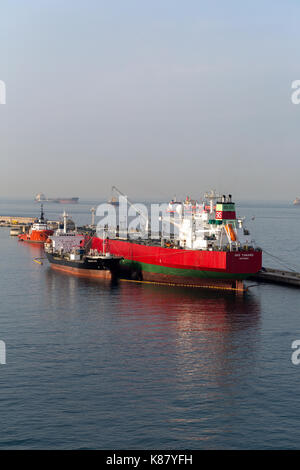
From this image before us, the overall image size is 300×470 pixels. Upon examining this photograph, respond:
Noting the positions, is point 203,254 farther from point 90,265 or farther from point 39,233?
point 39,233

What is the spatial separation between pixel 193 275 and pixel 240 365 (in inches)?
1078

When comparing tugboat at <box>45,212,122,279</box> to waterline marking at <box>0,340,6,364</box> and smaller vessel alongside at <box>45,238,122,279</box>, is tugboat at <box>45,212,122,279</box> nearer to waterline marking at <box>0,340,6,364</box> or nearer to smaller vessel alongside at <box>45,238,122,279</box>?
smaller vessel alongside at <box>45,238,122,279</box>

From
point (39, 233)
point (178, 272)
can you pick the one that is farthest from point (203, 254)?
point (39, 233)

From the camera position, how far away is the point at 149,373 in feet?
98.9

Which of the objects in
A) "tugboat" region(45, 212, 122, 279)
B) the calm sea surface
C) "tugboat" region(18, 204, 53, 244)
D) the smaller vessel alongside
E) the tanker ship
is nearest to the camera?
the calm sea surface

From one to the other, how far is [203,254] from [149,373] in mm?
28261

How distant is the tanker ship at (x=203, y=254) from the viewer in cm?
5575

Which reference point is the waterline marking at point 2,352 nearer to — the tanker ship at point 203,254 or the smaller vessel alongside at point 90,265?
the tanker ship at point 203,254

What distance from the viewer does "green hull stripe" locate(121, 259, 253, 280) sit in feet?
185

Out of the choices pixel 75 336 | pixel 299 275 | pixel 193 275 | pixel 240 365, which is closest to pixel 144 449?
pixel 240 365

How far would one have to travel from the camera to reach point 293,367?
3141cm

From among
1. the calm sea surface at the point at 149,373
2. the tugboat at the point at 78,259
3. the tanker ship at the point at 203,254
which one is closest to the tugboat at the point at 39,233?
the tugboat at the point at 78,259

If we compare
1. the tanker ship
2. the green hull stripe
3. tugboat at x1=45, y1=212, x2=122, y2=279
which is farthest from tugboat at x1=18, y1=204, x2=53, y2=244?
the tanker ship

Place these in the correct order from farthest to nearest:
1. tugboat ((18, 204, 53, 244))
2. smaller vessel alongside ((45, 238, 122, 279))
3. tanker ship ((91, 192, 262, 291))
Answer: tugboat ((18, 204, 53, 244)) < smaller vessel alongside ((45, 238, 122, 279)) < tanker ship ((91, 192, 262, 291))
